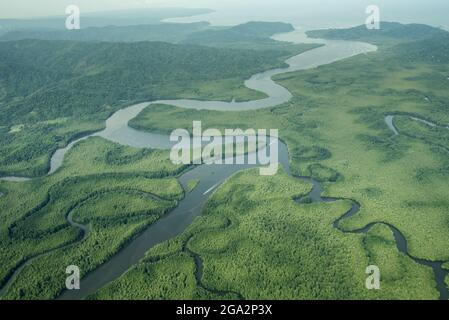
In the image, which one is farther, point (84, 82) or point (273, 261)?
point (84, 82)

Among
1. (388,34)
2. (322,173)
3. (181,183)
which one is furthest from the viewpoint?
(388,34)

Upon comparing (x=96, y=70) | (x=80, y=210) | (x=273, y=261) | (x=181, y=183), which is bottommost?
(x=273, y=261)

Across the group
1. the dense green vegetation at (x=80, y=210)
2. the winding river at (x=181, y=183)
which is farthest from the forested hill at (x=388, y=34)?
the dense green vegetation at (x=80, y=210)

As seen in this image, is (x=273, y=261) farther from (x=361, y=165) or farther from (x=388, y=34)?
(x=388, y=34)

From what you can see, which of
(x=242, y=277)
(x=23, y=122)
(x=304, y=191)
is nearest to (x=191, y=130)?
(x=304, y=191)

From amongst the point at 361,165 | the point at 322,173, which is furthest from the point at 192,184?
the point at 361,165

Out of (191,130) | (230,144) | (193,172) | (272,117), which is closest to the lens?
(193,172)

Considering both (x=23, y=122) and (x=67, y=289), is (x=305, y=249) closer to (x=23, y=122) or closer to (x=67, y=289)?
(x=67, y=289)
